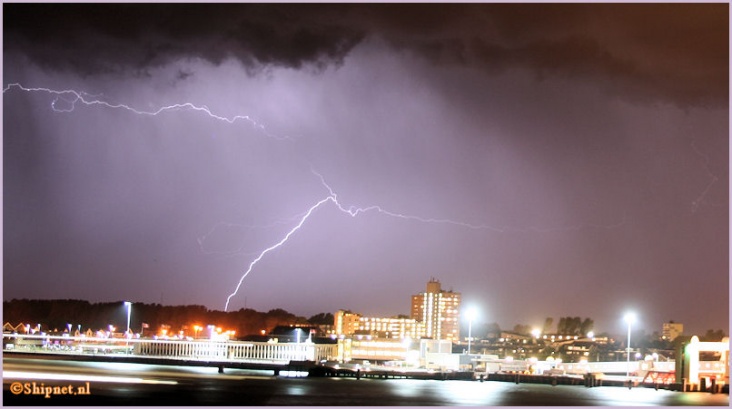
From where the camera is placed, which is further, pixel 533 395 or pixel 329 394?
pixel 533 395

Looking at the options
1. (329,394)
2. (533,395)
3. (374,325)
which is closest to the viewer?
(329,394)

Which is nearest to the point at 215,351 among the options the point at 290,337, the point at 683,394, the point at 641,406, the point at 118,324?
the point at 290,337

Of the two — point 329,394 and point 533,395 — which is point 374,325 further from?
point 329,394

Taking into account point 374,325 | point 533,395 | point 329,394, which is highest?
point 374,325

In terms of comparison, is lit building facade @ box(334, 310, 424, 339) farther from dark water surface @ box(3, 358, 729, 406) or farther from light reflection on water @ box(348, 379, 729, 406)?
dark water surface @ box(3, 358, 729, 406)

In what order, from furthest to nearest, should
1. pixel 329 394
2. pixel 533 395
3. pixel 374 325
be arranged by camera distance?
pixel 374 325
pixel 533 395
pixel 329 394

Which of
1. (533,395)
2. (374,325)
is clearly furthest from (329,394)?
(374,325)

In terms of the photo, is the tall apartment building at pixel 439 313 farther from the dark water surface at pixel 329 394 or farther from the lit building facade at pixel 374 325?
the dark water surface at pixel 329 394

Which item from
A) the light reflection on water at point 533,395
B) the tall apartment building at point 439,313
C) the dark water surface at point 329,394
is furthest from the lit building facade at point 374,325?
the dark water surface at point 329,394
